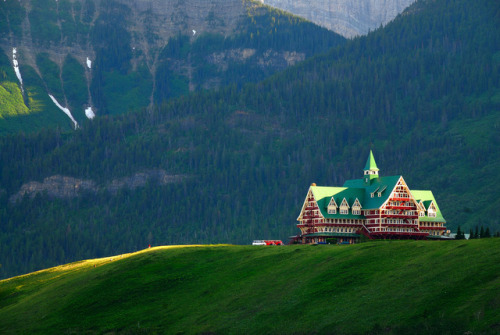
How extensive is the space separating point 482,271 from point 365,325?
16447 millimetres

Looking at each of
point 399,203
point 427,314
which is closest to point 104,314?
point 427,314

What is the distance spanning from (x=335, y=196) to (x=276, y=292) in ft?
198

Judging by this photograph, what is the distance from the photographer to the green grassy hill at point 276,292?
99000 mm

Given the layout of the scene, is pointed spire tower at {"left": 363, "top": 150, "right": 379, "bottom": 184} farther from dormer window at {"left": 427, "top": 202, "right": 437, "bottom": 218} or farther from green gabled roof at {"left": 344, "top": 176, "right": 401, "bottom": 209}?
dormer window at {"left": 427, "top": 202, "right": 437, "bottom": 218}

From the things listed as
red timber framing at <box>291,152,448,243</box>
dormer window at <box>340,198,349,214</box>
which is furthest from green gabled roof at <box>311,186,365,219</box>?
dormer window at <box>340,198,349,214</box>

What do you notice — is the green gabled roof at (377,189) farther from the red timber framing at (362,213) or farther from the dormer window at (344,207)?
the dormer window at (344,207)

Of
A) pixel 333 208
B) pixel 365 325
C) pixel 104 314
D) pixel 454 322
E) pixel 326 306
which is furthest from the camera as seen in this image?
pixel 333 208

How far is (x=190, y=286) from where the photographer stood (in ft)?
464

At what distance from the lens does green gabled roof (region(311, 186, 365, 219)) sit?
180 m

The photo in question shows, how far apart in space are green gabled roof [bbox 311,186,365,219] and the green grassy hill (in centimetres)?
2509

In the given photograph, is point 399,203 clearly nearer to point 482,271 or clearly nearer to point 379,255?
point 379,255

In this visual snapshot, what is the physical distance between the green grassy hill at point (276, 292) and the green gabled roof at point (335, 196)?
2509cm

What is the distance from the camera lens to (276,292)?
12475 cm

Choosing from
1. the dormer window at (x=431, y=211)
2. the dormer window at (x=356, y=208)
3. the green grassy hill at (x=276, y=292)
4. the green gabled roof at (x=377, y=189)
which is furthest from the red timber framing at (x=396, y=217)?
the green grassy hill at (x=276, y=292)
